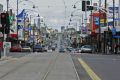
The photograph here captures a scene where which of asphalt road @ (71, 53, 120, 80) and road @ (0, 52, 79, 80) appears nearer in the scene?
road @ (0, 52, 79, 80)

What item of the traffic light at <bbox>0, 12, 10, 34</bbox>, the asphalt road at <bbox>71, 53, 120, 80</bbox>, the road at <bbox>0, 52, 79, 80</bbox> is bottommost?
the asphalt road at <bbox>71, 53, 120, 80</bbox>

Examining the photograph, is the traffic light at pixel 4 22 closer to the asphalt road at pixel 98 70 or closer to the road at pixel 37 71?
the asphalt road at pixel 98 70

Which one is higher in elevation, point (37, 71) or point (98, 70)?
point (37, 71)

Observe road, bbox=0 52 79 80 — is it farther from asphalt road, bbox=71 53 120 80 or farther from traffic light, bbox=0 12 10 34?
traffic light, bbox=0 12 10 34

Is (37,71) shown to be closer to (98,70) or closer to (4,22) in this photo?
(98,70)

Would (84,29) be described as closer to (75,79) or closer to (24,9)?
(24,9)

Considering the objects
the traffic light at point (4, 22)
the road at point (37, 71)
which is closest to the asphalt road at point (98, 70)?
the road at point (37, 71)

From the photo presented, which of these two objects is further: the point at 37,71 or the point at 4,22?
the point at 4,22

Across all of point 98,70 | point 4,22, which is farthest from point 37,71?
point 4,22

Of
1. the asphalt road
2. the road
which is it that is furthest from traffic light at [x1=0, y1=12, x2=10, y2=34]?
the road

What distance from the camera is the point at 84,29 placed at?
14150 centimetres

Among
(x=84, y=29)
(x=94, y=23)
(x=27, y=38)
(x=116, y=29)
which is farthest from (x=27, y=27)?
(x=116, y=29)

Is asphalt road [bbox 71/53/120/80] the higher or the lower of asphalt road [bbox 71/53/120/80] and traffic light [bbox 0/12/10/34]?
the lower

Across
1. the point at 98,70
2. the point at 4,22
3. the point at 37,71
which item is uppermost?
the point at 4,22
